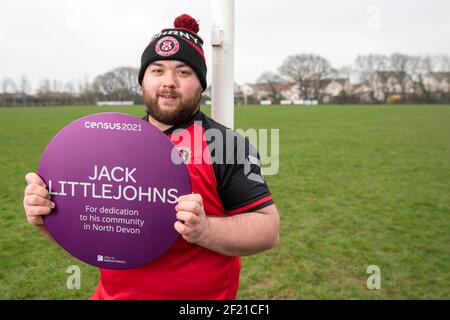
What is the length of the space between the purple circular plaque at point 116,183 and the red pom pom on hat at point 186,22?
2.05ft

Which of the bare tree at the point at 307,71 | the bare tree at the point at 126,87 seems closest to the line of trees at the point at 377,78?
the bare tree at the point at 307,71

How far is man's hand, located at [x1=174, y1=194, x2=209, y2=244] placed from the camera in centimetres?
124

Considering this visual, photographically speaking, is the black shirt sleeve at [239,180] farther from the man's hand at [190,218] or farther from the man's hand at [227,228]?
the man's hand at [190,218]

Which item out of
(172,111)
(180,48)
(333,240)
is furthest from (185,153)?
(333,240)

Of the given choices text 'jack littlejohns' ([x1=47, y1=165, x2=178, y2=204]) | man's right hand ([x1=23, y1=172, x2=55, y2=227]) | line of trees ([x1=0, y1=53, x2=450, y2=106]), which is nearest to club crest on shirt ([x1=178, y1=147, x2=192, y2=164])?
text 'jack littlejohns' ([x1=47, y1=165, x2=178, y2=204])

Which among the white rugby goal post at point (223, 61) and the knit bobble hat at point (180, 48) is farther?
the white rugby goal post at point (223, 61)

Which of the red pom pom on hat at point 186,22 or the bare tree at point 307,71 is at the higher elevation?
the bare tree at point 307,71

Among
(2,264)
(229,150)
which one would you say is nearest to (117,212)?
(229,150)

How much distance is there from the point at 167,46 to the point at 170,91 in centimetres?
21

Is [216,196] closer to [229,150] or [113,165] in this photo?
[229,150]

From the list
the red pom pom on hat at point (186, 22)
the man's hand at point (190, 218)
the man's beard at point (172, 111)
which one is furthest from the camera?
the red pom pom on hat at point (186, 22)

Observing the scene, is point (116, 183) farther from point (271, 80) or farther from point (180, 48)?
point (271, 80)

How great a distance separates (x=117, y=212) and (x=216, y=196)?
392 millimetres

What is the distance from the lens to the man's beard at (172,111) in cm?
155
